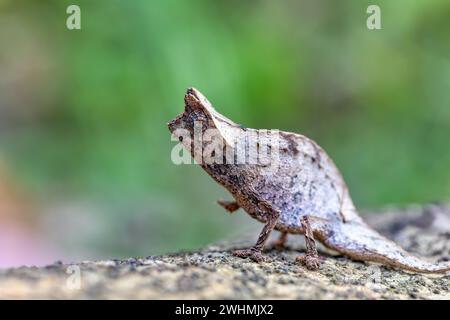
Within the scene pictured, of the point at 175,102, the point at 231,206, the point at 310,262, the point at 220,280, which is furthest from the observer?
the point at 175,102

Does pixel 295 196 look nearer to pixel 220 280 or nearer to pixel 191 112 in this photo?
pixel 191 112

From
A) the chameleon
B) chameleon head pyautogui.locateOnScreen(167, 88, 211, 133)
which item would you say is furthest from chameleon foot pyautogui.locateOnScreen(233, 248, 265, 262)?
chameleon head pyautogui.locateOnScreen(167, 88, 211, 133)

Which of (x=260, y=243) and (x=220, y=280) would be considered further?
(x=260, y=243)

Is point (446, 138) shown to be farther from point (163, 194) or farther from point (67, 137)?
point (67, 137)

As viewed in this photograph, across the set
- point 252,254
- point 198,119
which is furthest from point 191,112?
point 252,254

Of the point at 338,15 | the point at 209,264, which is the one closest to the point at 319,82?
the point at 338,15

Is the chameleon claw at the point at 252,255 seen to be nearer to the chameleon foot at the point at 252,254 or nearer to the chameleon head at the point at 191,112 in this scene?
the chameleon foot at the point at 252,254
